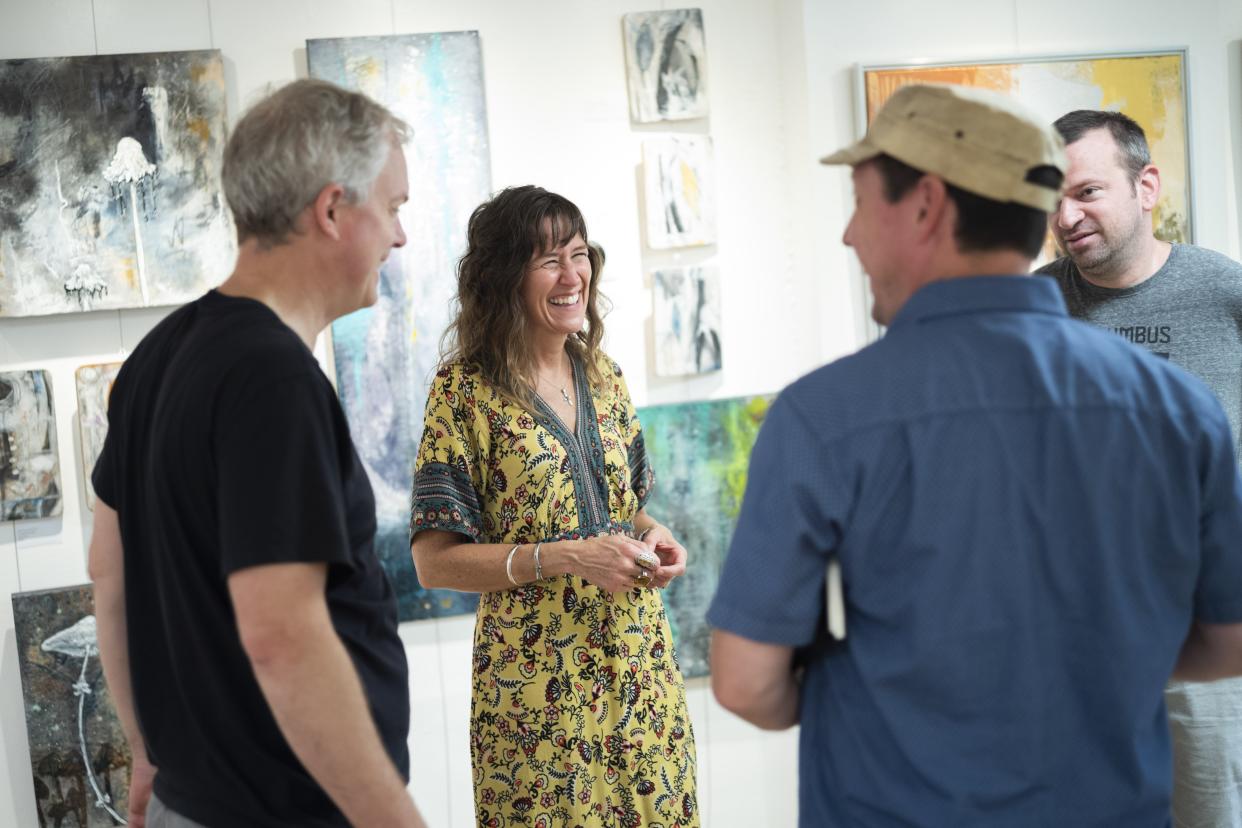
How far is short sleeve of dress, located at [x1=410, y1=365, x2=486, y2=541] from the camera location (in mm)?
2316

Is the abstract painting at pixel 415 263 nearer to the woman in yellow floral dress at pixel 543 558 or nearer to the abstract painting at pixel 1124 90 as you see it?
the woman in yellow floral dress at pixel 543 558

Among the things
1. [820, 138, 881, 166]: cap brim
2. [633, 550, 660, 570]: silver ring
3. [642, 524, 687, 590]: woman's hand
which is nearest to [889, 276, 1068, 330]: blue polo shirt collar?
[820, 138, 881, 166]: cap brim

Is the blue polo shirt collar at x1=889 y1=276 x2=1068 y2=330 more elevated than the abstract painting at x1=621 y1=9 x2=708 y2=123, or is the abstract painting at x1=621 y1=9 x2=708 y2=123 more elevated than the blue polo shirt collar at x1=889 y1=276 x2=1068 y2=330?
the abstract painting at x1=621 y1=9 x2=708 y2=123

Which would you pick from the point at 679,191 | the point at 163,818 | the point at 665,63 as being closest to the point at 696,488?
the point at 679,191

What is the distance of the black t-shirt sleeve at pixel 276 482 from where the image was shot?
4.29ft

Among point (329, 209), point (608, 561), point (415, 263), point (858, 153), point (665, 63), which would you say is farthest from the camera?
point (665, 63)

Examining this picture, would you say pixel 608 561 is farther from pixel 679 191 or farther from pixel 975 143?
pixel 679 191

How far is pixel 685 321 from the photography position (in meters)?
3.73

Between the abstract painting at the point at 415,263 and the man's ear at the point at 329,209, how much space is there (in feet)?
6.73

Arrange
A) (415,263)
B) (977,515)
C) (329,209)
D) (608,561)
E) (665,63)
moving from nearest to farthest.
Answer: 1. (977,515)
2. (329,209)
3. (608,561)
4. (415,263)
5. (665,63)

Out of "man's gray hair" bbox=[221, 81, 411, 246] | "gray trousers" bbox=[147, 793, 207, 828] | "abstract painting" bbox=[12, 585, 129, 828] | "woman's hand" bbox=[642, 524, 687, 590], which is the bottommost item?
"abstract painting" bbox=[12, 585, 129, 828]

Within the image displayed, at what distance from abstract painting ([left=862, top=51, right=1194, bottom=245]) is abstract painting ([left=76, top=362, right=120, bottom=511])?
2.59 metres

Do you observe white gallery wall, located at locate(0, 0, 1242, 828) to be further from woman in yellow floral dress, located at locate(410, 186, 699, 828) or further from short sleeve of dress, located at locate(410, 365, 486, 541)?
short sleeve of dress, located at locate(410, 365, 486, 541)

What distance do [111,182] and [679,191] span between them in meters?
1.74
